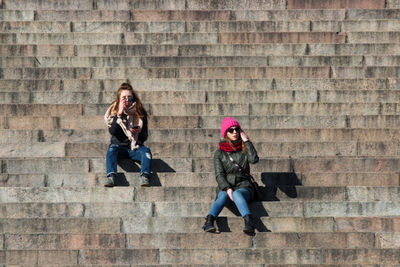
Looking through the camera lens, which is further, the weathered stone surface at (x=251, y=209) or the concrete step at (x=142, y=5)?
the concrete step at (x=142, y=5)

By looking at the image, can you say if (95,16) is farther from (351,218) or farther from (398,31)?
(351,218)

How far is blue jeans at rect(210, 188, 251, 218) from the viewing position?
895 centimetres

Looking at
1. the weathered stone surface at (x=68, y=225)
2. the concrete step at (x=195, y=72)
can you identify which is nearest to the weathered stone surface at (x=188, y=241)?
the weathered stone surface at (x=68, y=225)

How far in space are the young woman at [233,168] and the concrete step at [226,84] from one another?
2.97 m

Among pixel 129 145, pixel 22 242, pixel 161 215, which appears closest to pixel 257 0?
pixel 129 145

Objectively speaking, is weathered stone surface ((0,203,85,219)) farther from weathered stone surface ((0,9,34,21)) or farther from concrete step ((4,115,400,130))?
weathered stone surface ((0,9,34,21))

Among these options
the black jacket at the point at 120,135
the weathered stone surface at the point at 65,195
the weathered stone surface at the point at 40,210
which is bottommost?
the weathered stone surface at the point at 40,210

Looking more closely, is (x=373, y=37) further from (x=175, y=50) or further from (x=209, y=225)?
(x=209, y=225)

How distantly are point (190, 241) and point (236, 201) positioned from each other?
2.15 ft

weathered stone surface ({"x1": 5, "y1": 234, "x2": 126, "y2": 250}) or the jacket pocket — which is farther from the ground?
the jacket pocket

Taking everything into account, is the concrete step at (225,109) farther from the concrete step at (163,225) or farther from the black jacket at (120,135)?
the concrete step at (163,225)

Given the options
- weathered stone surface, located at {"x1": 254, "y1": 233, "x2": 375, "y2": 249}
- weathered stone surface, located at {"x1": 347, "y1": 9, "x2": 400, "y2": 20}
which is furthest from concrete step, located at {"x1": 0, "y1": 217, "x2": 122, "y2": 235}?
weathered stone surface, located at {"x1": 347, "y1": 9, "x2": 400, "y2": 20}

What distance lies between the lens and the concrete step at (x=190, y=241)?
8.90 m

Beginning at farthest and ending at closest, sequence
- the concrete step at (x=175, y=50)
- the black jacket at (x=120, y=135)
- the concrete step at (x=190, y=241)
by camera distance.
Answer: the concrete step at (x=175, y=50), the black jacket at (x=120, y=135), the concrete step at (x=190, y=241)
